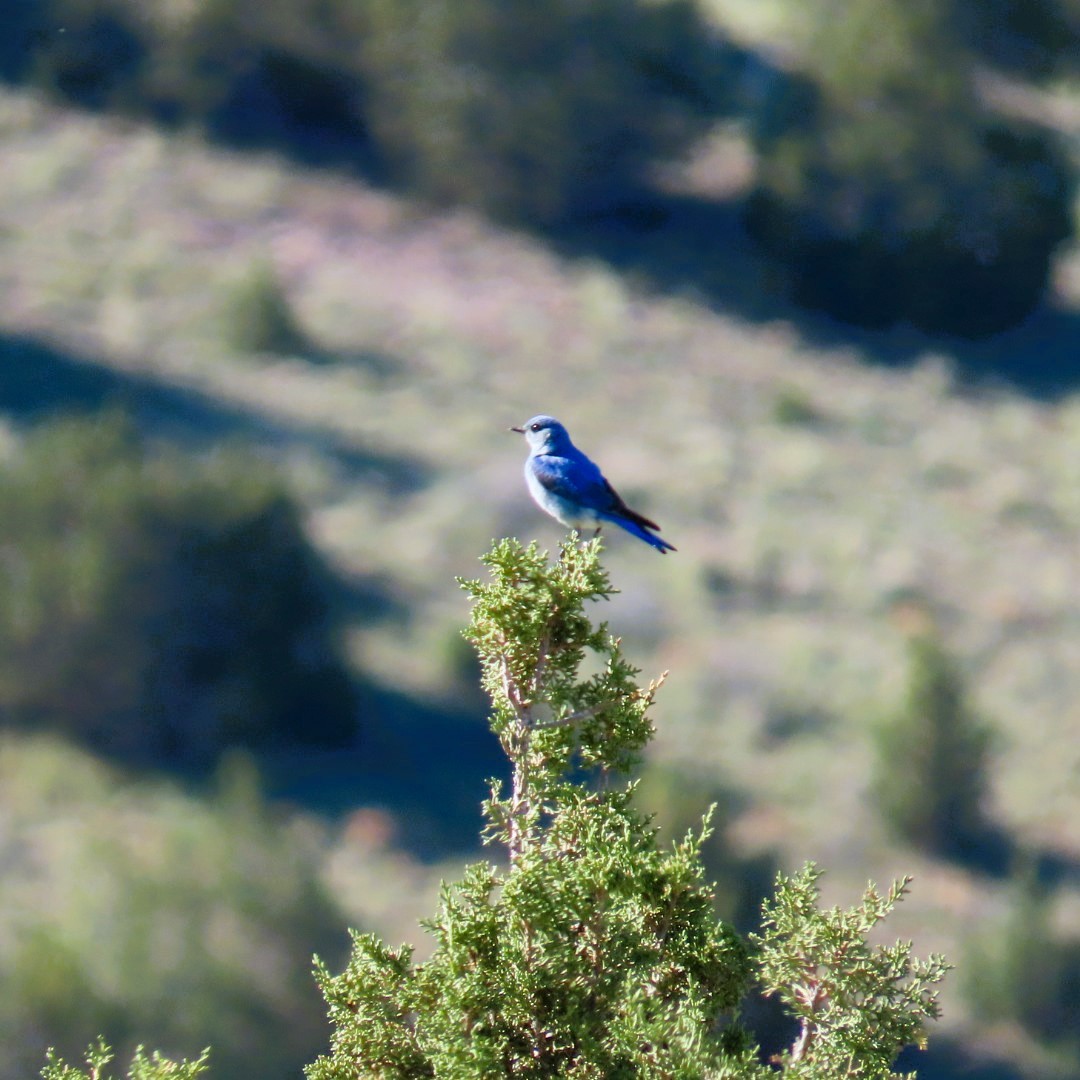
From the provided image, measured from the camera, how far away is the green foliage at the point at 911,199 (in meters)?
48.3

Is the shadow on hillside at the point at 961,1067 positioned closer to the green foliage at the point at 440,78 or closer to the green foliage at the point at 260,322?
the green foliage at the point at 260,322

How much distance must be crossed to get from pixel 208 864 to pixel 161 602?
860 centimetres

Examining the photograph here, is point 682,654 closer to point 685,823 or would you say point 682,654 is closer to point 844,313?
point 685,823

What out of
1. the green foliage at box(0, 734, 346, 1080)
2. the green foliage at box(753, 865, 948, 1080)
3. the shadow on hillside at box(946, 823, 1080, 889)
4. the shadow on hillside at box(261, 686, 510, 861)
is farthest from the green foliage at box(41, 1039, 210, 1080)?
the shadow on hillside at box(946, 823, 1080, 889)

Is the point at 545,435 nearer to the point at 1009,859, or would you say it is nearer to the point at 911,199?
the point at 1009,859

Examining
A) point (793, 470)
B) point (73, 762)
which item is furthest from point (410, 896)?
point (793, 470)

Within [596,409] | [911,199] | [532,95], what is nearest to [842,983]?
[596,409]

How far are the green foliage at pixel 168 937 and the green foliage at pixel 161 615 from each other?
3.87 m

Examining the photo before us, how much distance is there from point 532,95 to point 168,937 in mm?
32677

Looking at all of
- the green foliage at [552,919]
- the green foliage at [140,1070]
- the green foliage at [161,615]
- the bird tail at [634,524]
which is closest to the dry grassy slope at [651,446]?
the green foliage at [161,615]

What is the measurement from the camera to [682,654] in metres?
32.3

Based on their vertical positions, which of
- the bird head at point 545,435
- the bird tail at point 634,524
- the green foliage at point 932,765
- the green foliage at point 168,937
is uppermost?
the green foliage at point 932,765

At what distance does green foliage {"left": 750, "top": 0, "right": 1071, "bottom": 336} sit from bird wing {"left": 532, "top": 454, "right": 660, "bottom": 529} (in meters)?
43.1

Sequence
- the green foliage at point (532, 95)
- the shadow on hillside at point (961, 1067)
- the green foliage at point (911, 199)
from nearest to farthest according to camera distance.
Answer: the shadow on hillside at point (961, 1067) < the green foliage at point (911, 199) < the green foliage at point (532, 95)
